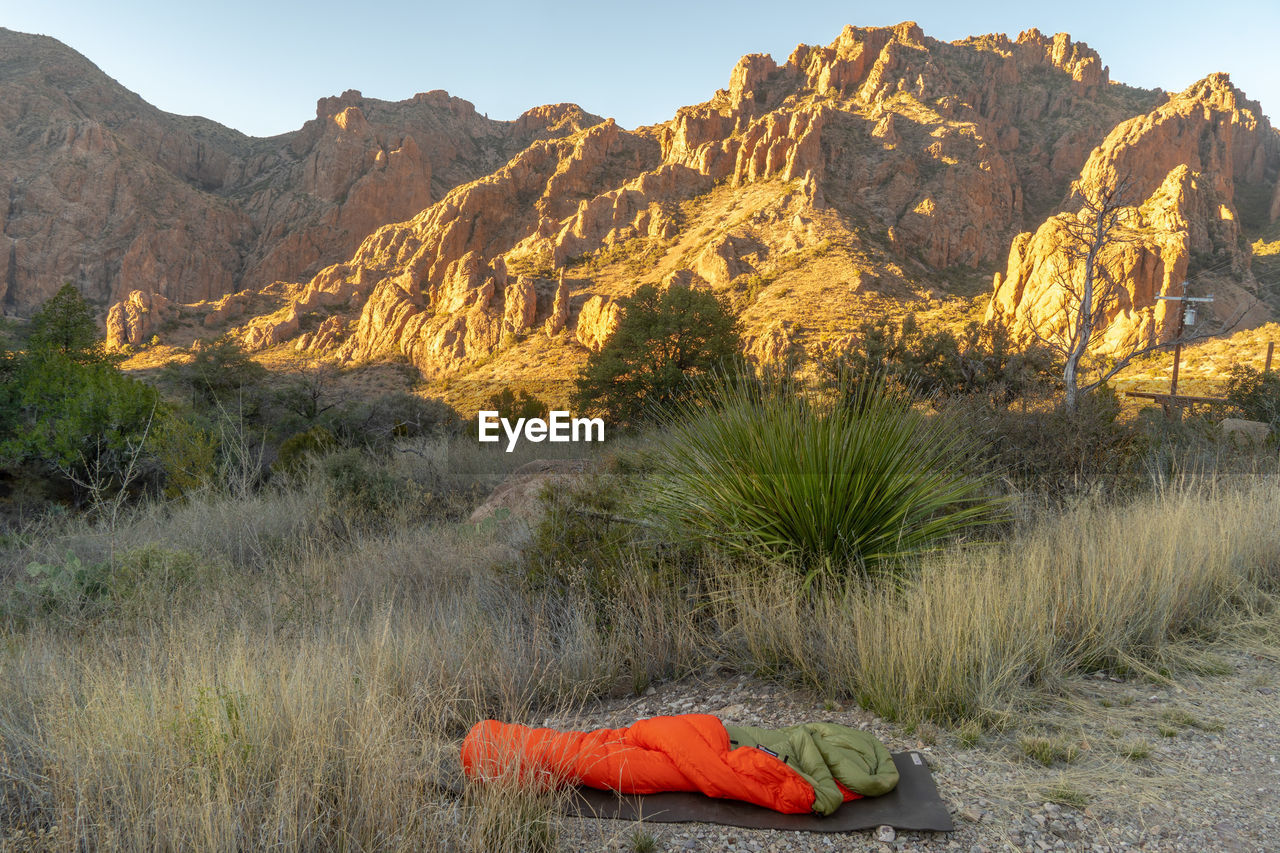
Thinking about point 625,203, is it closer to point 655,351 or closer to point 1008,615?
point 655,351

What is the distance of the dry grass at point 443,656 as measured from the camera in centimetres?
233

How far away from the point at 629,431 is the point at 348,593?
13724mm

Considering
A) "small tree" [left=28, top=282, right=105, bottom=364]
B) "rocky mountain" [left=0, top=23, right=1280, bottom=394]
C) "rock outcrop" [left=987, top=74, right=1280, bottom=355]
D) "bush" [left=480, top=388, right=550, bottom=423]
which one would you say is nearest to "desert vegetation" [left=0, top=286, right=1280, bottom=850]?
"small tree" [left=28, top=282, right=105, bottom=364]

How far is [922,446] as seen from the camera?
5.12 m

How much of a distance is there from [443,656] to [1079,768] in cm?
322

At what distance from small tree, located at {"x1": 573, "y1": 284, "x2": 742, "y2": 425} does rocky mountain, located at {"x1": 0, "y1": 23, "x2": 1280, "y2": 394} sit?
1376 centimetres

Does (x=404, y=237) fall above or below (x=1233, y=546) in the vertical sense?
above

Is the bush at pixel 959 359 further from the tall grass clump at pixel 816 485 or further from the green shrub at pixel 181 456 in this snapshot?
the green shrub at pixel 181 456

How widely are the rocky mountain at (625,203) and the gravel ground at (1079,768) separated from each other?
31.1m

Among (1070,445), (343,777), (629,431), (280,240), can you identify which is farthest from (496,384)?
(280,240)

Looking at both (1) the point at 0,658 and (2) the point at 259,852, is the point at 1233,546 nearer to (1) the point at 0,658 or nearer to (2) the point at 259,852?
(2) the point at 259,852

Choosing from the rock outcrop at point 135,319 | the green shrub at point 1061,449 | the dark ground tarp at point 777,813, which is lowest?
the dark ground tarp at point 777,813

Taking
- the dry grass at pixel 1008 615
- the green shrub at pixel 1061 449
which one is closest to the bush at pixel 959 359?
the green shrub at pixel 1061 449

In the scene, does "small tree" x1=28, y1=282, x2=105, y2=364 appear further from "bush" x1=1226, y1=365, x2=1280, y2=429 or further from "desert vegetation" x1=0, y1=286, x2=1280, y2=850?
"bush" x1=1226, y1=365, x2=1280, y2=429
